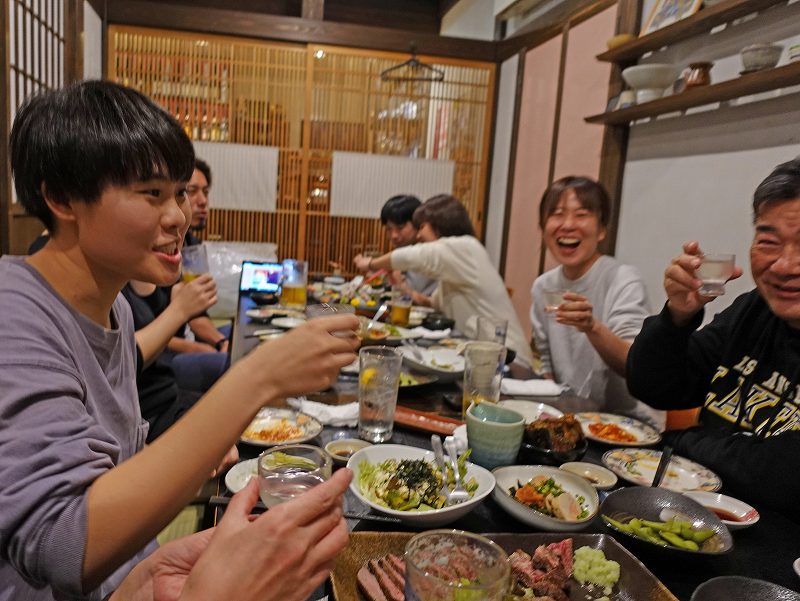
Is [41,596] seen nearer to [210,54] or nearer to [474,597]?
[474,597]

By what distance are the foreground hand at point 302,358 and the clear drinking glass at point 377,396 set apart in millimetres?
548

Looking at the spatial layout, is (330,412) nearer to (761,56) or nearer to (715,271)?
(715,271)

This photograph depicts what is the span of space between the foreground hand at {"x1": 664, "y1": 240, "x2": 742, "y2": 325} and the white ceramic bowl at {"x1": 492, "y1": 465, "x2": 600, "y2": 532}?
76 centimetres

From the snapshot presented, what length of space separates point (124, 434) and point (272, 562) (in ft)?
1.97

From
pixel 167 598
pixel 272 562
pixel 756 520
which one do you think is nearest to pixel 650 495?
pixel 756 520

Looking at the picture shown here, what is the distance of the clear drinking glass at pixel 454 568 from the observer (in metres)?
0.72

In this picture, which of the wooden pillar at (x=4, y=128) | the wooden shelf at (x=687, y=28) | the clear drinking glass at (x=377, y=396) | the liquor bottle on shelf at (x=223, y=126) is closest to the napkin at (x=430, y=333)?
the clear drinking glass at (x=377, y=396)

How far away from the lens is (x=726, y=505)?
1234 mm

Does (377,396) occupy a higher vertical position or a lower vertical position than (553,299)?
lower

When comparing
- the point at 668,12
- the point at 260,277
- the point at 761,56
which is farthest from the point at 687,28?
the point at 260,277

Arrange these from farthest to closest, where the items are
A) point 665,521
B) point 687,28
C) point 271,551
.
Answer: point 687,28 → point 665,521 → point 271,551

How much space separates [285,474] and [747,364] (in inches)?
53.5

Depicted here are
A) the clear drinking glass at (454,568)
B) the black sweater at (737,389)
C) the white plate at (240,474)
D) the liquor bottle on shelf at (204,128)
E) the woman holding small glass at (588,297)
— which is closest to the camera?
the clear drinking glass at (454,568)

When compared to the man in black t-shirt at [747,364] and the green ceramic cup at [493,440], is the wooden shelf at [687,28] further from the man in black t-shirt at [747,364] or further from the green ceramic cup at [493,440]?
the green ceramic cup at [493,440]
